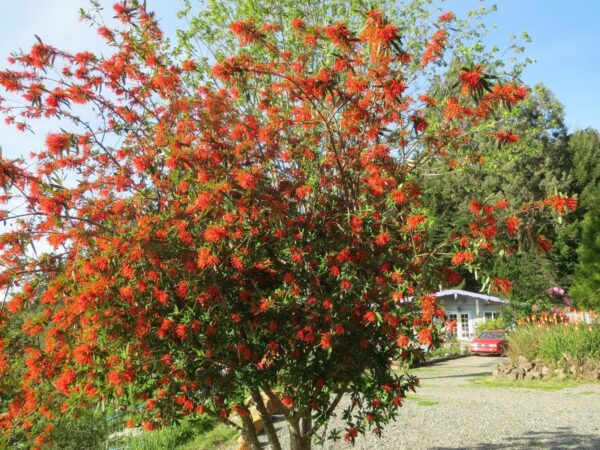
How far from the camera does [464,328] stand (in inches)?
1157

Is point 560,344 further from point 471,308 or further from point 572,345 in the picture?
point 471,308

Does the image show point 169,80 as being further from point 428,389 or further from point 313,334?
point 428,389

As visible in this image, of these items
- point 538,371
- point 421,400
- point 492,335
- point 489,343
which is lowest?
point 421,400

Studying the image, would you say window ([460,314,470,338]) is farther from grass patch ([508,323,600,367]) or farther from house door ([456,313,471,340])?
grass patch ([508,323,600,367])

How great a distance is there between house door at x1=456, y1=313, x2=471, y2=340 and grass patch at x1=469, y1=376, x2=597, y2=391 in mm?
14438

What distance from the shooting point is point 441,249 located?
4.09m

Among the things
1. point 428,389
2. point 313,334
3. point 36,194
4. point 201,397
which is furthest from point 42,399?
point 428,389

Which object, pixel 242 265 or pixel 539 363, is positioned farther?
pixel 539 363

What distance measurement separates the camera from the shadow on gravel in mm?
7582

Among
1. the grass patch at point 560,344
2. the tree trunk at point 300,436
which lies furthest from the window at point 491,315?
the tree trunk at point 300,436

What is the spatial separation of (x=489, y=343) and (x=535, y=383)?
362 inches

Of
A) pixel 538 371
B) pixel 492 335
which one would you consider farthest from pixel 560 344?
pixel 492 335

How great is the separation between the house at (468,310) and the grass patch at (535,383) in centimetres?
1383

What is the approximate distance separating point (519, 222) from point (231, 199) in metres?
2.08
